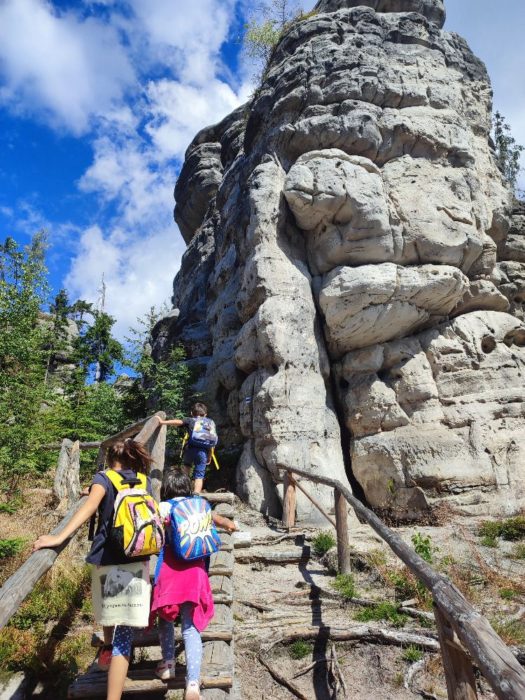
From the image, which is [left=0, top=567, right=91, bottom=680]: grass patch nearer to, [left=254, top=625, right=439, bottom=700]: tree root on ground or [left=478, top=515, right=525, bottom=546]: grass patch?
[left=254, top=625, right=439, bottom=700]: tree root on ground

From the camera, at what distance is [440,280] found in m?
13.4

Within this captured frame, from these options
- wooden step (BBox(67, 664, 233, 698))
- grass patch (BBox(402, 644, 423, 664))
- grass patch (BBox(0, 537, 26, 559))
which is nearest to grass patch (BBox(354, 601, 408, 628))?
grass patch (BBox(402, 644, 423, 664))

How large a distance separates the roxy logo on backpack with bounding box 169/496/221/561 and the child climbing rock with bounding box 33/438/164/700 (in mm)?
465

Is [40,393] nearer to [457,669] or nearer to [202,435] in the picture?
[202,435]

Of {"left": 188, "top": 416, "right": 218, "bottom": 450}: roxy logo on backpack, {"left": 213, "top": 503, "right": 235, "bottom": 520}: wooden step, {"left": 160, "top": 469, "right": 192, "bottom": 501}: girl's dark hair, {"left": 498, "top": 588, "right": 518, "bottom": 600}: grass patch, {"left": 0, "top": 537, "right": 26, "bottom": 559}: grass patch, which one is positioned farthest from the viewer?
{"left": 188, "top": 416, "right": 218, "bottom": 450}: roxy logo on backpack

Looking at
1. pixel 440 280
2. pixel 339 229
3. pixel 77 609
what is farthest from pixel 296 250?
pixel 77 609

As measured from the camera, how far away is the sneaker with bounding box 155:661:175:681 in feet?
11.3

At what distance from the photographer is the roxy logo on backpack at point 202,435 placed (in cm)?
786

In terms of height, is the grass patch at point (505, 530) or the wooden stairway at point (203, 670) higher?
the grass patch at point (505, 530)

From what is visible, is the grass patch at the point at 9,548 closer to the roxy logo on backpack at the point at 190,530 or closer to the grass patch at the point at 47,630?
the grass patch at the point at 47,630

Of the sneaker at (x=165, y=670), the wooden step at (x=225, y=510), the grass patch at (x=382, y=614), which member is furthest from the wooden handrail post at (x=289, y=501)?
the sneaker at (x=165, y=670)

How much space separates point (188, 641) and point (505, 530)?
769 cm

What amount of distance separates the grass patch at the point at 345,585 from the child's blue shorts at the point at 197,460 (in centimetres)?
272

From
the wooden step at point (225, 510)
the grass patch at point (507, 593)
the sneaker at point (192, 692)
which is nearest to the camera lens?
the sneaker at point (192, 692)
